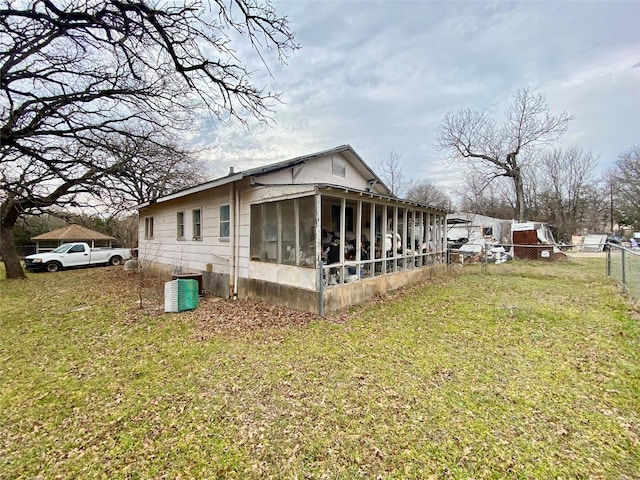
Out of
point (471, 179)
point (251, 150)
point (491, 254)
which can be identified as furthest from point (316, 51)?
point (471, 179)

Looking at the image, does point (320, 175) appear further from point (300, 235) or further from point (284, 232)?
point (300, 235)

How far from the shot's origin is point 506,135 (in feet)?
80.4

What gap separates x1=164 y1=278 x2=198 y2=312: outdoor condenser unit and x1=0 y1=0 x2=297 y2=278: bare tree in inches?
154

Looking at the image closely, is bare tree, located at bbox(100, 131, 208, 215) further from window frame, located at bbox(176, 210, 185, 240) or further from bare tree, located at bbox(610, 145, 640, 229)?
bare tree, located at bbox(610, 145, 640, 229)

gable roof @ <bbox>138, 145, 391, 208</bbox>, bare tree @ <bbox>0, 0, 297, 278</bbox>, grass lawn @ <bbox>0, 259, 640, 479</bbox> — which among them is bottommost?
grass lawn @ <bbox>0, 259, 640, 479</bbox>

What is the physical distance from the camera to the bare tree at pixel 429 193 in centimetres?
3809

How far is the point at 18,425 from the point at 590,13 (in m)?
14.2

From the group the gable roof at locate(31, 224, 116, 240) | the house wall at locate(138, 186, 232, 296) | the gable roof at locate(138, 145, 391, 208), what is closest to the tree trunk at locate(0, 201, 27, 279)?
the house wall at locate(138, 186, 232, 296)

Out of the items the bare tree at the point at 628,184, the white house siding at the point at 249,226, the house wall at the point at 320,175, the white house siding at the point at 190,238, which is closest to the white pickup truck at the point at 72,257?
the white house siding at the point at 190,238

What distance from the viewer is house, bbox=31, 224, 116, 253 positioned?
22.7 metres

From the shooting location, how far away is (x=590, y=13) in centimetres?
808

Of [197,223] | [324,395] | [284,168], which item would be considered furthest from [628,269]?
[197,223]

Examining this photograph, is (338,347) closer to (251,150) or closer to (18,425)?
(18,425)

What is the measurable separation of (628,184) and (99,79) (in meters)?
45.4
